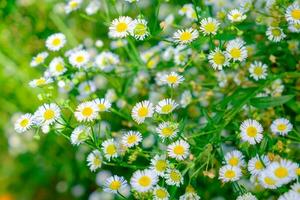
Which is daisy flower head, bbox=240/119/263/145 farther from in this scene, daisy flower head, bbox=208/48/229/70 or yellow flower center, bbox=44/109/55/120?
yellow flower center, bbox=44/109/55/120

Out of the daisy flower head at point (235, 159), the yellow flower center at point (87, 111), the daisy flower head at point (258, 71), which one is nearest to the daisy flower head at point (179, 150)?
the daisy flower head at point (235, 159)

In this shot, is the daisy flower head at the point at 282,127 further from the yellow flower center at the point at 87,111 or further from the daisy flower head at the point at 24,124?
the daisy flower head at the point at 24,124

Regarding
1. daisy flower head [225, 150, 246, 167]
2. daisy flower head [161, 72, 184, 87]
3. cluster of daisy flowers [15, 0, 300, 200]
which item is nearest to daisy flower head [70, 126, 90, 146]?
cluster of daisy flowers [15, 0, 300, 200]

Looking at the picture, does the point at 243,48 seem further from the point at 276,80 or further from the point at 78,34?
the point at 78,34

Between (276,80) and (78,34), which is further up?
(78,34)

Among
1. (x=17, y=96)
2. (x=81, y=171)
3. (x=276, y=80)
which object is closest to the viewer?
(x=276, y=80)

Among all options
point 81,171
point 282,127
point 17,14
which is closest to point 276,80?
point 282,127

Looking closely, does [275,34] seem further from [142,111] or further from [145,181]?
[145,181]
